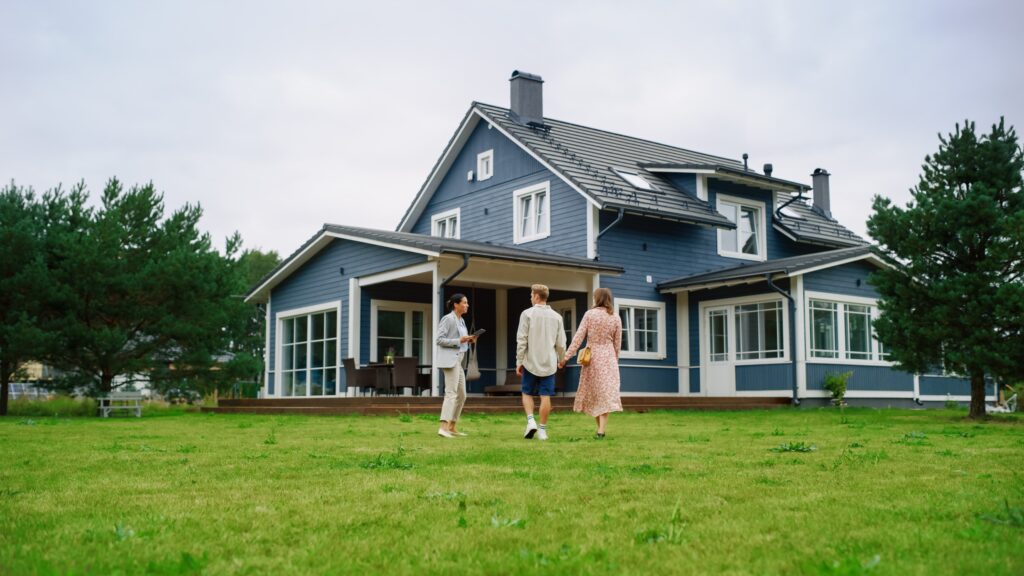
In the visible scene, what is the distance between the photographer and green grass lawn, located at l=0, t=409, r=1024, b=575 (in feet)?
11.4

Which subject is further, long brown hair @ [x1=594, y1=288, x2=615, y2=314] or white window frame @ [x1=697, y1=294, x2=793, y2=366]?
white window frame @ [x1=697, y1=294, x2=793, y2=366]

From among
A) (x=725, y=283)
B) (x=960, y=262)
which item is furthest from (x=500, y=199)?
(x=960, y=262)

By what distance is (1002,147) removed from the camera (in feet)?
46.3

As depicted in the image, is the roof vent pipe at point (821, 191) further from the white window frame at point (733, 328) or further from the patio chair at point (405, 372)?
the patio chair at point (405, 372)

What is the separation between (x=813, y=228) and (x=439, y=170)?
10343 mm

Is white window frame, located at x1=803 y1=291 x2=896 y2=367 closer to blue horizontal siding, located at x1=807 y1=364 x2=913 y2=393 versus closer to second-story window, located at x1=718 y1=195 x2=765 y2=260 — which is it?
blue horizontal siding, located at x1=807 y1=364 x2=913 y2=393

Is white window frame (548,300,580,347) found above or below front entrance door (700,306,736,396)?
above

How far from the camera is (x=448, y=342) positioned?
10.3 metres

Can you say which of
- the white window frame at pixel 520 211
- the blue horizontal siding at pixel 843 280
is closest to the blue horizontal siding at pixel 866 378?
the blue horizontal siding at pixel 843 280

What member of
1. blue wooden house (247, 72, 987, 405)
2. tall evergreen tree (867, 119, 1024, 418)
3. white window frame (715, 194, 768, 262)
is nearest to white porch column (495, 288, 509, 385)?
blue wooden house (247, 72, 987, 405)

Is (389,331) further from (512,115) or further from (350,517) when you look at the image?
(350,517)

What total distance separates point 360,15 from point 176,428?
21.5ft

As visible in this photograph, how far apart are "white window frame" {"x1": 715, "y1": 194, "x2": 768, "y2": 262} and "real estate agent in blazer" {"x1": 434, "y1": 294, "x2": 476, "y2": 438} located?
564 inches

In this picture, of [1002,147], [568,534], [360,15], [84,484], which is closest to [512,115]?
[360,15]
